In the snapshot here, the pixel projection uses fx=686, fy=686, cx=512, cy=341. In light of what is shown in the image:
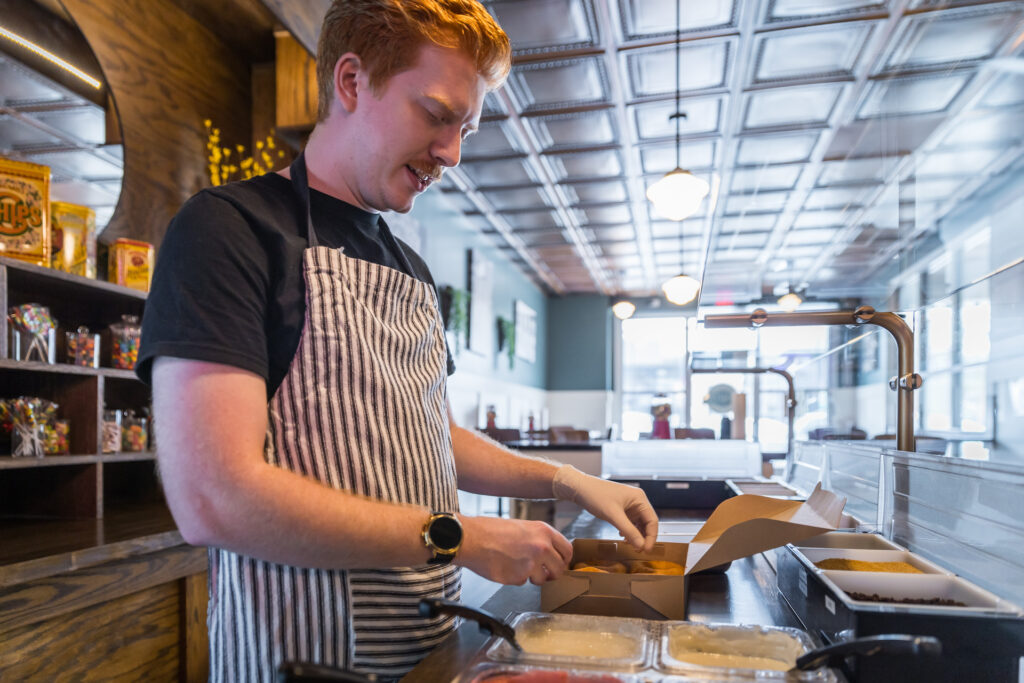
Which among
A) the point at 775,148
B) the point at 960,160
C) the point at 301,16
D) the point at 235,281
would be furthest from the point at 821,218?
the point at 235,281

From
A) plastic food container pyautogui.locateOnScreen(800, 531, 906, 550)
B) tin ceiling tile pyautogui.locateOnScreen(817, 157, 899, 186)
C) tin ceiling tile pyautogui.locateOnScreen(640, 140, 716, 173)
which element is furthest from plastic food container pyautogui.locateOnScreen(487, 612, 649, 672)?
tin ceiling tile pyautogui.locateOnScreen(817, 157, 899, 186)

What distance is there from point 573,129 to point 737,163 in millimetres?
1659

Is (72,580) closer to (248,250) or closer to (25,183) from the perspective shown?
(25,183)

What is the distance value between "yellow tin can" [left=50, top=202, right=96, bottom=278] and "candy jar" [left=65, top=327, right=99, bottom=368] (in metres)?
0.19

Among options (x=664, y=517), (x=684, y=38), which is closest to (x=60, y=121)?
(x=664, y=517)

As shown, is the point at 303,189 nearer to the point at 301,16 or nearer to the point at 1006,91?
the point at 301,16

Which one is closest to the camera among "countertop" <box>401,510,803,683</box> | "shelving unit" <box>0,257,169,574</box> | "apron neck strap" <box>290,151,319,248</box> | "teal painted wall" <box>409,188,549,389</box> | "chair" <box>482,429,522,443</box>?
"countertop" <box>401,510,803,683</box>

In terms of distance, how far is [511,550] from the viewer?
89cm

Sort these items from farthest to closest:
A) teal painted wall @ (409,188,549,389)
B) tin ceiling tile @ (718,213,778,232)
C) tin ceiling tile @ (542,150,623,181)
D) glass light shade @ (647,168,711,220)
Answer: tin ceiling tile @ (718,213,778,232) → teal painted wall @ (409,188,549,389) → tin ceiling tile @ (542,150,623,181) → glass light shade @ (647,168,711,220)

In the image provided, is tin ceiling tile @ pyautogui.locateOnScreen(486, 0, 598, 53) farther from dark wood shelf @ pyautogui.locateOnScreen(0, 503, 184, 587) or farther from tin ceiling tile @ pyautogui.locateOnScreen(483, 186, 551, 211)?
dark wood shelf @ pyautogui.locateOnScreen(0, 503, 184, 587)

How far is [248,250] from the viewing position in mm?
871

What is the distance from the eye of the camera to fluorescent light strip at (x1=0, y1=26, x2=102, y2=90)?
200cm

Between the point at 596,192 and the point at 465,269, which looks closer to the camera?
the point at 596,192

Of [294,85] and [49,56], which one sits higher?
[294,85]
